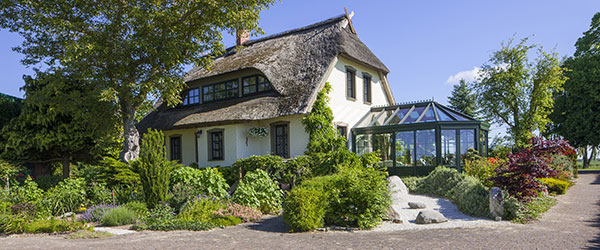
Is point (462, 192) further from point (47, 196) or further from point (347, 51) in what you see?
point (47, 196)

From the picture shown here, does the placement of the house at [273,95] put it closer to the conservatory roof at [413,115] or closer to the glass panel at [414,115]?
the conservatory roof at [413,115]

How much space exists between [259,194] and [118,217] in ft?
11.5

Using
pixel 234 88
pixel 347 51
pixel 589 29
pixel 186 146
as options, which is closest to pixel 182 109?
pixel 186 146

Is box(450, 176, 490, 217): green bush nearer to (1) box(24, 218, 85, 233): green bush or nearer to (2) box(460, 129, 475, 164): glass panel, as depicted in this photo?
(2) box(460, 129, 475, 164): glass panel

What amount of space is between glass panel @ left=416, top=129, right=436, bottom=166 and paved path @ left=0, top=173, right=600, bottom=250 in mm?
6830

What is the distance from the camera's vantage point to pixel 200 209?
9641mm

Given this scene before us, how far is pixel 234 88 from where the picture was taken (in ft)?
63.5

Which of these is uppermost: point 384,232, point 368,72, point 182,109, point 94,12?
point 94,12

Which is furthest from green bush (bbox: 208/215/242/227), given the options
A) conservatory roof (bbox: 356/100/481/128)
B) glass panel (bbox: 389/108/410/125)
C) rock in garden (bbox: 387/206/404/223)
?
glass panel (bbox: 389/108/410/125)

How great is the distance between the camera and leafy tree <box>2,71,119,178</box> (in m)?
14.9

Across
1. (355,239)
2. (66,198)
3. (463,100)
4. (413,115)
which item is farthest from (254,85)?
(463,100)

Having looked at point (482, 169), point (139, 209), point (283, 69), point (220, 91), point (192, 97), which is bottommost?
point (139, 209)

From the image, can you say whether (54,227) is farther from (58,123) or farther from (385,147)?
(385,147)

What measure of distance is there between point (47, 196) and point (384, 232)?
9086 millimetres
